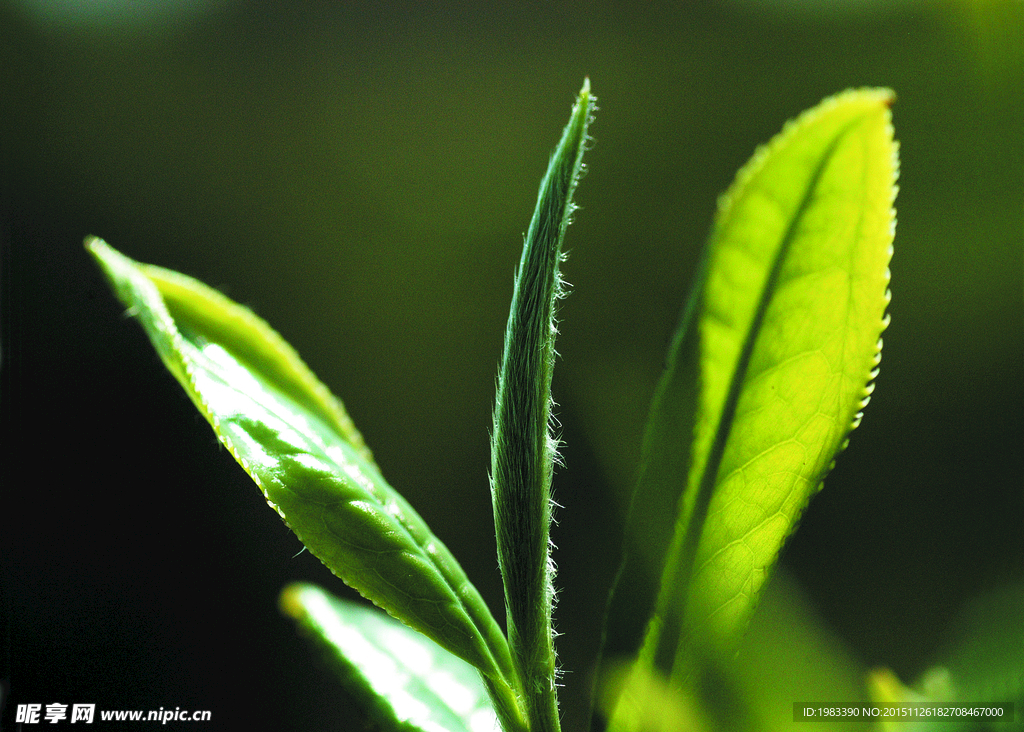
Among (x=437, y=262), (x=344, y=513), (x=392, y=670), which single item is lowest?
(x=392, y=670)

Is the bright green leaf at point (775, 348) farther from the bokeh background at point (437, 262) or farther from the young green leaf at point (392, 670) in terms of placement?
the bokeh background at point (437, 262)

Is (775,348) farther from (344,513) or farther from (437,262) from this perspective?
(437,262)

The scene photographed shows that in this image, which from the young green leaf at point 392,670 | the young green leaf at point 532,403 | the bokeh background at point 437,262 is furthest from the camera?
the bokeh background at point 437,262

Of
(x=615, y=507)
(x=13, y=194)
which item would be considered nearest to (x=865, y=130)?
(x=615, y=507)

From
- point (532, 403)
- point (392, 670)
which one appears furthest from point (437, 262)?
point (532, 403)

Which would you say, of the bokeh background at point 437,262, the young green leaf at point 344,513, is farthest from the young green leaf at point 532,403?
the bokeh background at point 437,262

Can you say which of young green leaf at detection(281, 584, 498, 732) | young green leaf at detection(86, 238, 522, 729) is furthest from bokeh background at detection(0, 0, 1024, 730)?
young green leaf at detection(86, 238, 522, 729)

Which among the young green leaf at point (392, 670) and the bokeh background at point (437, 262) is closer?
the young green leaf at point (392, 670)

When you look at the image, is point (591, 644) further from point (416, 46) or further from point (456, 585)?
point (416, 46)
